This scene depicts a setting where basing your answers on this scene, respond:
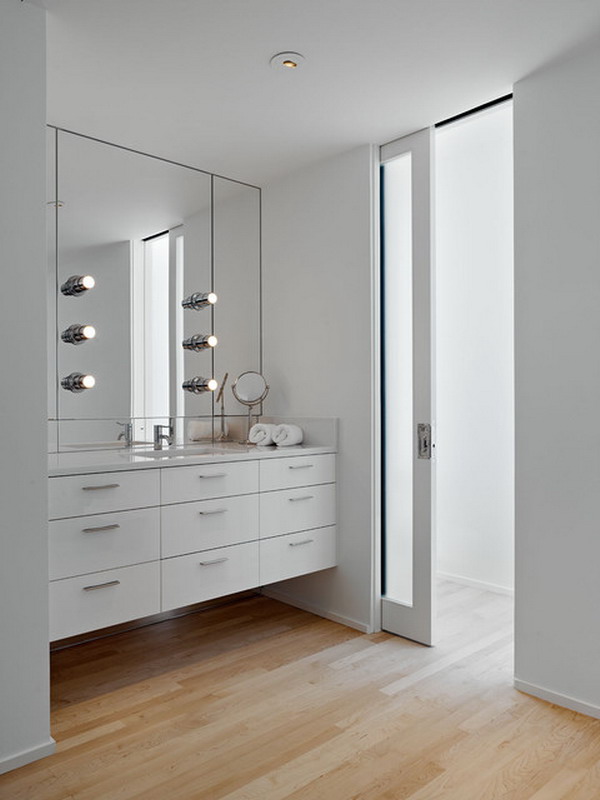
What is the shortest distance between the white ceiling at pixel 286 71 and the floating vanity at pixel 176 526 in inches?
58.5

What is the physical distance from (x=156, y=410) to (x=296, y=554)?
1.04 metres

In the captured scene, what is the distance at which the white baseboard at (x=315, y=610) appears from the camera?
3.06m

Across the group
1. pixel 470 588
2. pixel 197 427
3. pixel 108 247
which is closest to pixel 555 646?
pixel 470 588

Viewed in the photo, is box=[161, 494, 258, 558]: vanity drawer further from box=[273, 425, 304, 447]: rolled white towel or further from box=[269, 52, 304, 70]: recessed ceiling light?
box=[269, 52, 304, 70]: recessed ceiling light

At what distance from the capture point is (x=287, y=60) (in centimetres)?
223

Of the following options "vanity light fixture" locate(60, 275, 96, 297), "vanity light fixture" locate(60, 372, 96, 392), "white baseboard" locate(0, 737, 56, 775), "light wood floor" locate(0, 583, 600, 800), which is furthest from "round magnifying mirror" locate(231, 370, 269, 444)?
"white baseboard" locate(0, 737, 56, 775)

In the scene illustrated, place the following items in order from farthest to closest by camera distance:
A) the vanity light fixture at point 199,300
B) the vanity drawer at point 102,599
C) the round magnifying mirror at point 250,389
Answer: the round magnifying mirror at point 250,389 < the vanity light fixture at point 199,300 < the vanity drawer at point 102,599

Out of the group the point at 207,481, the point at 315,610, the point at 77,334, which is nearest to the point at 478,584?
the point at 315,610

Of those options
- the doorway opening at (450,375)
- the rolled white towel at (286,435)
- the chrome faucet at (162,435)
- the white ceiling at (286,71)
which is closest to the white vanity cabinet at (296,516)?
the rolled white towel at (286,435)

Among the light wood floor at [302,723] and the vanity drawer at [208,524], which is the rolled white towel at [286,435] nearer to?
the vanity drawer at [208,524]

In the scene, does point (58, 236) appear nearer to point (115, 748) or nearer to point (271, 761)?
point (115, 748)

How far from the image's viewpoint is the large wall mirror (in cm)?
285

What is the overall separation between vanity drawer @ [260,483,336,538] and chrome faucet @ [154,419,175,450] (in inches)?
26.8

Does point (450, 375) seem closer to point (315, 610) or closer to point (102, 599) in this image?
point (315, 610)
